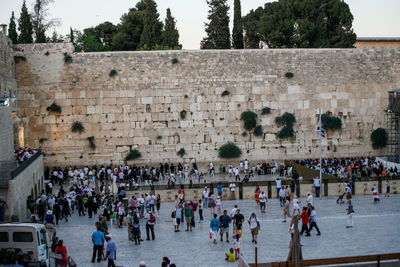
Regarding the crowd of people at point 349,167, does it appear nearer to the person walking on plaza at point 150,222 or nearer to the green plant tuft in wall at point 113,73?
the green plant tuft in wall at point 113,73

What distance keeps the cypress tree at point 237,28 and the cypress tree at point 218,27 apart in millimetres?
805

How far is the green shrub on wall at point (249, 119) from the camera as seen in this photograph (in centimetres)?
2962

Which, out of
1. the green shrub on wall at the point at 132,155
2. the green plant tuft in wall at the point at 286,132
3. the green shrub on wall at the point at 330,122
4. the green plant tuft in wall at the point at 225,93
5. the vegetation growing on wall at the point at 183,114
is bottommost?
the green shrub on wall at the point at 132,155

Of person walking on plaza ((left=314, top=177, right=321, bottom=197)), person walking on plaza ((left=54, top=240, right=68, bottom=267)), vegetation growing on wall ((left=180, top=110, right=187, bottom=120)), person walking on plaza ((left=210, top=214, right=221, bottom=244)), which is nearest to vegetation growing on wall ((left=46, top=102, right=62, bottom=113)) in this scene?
vegetation growing on wall ((left=180, top=110, right=187, bottom=120))

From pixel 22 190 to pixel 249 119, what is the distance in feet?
49.3

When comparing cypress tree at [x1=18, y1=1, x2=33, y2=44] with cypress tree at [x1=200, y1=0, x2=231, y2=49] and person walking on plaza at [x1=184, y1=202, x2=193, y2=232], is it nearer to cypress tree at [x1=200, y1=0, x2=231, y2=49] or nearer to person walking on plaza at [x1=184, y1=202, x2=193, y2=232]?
cypress tree at [x1=200, y1=0, x2=231, y2=49]

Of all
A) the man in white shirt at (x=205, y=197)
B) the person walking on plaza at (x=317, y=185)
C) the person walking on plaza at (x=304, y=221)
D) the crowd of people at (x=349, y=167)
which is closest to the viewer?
the person walking on plaza at (x=304, y=221)

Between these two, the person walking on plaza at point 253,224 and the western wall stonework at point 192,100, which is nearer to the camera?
the person walking on plaza at point 253,224

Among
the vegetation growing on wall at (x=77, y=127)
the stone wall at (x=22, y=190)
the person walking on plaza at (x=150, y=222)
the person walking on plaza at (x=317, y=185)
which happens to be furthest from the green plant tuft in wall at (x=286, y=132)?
the person walking on plaza at (x=150, y=222)

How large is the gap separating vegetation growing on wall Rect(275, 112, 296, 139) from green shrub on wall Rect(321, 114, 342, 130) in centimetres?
185

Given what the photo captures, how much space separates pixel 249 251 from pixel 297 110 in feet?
58.6

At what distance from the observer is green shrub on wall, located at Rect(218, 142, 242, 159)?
29.4 metres

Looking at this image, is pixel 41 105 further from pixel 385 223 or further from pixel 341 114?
pixel 385 223

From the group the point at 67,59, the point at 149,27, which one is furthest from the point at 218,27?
the point at 67,59
